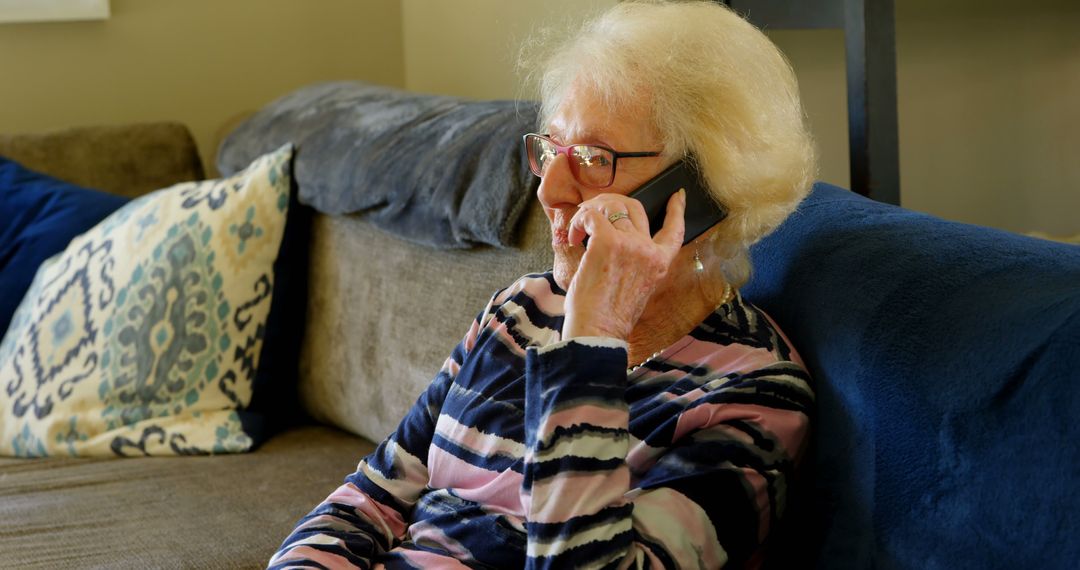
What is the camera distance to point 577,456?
3.49 feet

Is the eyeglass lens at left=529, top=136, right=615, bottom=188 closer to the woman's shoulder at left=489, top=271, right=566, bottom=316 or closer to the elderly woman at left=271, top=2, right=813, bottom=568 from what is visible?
the elderly woman at left=271, top=2, right=813, bottom=568

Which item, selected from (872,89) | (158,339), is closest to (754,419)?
(872,89)

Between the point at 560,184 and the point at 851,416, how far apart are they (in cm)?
38

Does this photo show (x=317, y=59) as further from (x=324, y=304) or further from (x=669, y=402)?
(x=669, y=402)

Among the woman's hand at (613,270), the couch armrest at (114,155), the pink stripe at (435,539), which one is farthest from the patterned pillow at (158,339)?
the woman's hand at (613,270)

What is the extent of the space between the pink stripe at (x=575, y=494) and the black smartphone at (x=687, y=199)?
0.28 m

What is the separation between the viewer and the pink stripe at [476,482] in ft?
4.08

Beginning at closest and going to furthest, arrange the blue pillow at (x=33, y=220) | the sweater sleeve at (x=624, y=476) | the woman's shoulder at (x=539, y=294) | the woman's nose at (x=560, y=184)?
the sweater sleeve at (x=624, y=476) < the woman's nose at (x=560, y=184) < the woman's shoulder at (x=539, y=294) < the blue pillow at (x=33, y=220)

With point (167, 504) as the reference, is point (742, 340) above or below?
above

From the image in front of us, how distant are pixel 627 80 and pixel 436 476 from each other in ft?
1.60

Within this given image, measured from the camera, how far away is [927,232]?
3.81 feet

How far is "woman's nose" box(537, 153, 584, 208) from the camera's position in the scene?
1261 mm

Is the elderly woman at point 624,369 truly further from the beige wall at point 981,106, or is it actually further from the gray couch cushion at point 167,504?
the beige wall at point 981,106

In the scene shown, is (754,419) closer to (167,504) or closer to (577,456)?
(577,456)
